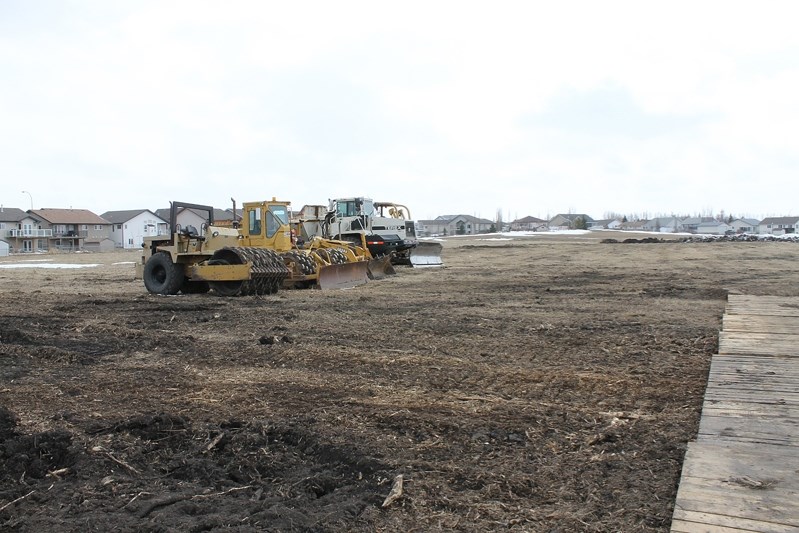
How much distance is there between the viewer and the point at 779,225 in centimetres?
14050

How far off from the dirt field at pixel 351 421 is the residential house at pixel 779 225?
146 m

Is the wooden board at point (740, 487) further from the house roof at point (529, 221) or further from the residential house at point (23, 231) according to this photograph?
the house roof at point (529, 221)

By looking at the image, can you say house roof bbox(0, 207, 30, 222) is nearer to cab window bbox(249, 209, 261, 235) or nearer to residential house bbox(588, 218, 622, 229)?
cab window bbox(249, 209, 261, 235)

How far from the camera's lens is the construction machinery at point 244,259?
14.6m

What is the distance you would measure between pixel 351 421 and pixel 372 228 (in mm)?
19967

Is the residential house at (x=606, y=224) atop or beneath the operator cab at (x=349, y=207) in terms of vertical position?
atop

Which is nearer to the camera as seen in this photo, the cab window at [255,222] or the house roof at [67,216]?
the cab window at [255,222]

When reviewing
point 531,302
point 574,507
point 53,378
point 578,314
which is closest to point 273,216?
point 531,302

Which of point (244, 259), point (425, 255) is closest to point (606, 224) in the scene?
point (425, 255)

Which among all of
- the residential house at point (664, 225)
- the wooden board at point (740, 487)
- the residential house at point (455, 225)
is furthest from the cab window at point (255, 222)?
the residential house at point (664, 225)

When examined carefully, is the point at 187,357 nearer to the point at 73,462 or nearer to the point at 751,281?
the point at 73,462

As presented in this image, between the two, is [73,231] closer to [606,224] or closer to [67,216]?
[67,216]

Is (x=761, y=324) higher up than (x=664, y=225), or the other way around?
(x=664, y=225)

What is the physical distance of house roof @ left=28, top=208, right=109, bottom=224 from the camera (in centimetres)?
8512
